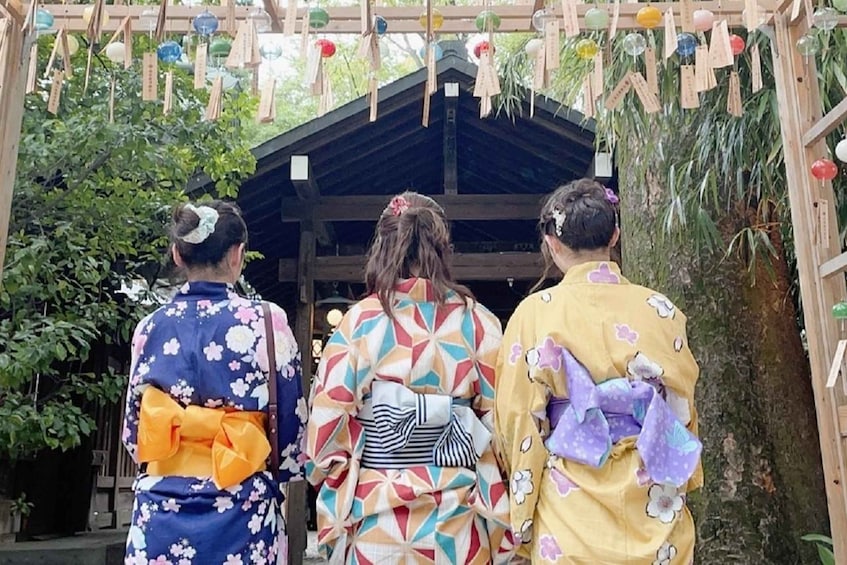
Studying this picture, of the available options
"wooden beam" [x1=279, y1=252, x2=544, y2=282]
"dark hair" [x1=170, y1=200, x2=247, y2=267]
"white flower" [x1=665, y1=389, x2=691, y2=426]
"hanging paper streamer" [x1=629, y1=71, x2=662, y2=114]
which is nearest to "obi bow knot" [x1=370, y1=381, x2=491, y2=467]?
"white flower" [x1=665, y1=389, x2=691, y2=426]

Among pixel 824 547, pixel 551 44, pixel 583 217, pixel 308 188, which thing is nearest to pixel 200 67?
pixel 551 44

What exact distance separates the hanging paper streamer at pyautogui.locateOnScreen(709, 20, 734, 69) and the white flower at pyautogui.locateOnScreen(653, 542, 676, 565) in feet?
4.61

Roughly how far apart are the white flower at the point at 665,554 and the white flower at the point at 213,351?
1282 mm

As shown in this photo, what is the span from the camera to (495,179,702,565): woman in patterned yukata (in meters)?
2.02

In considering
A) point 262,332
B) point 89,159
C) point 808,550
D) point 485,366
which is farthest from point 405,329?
point 89,159

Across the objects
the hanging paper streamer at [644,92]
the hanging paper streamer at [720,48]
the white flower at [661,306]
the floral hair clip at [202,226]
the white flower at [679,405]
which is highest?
the hanging paper streamer at [720,48]

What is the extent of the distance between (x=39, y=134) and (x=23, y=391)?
8.98 ft

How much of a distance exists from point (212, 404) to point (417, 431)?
0.58 m

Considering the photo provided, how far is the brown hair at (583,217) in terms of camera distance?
2.28 metres

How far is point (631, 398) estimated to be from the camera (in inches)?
81.8

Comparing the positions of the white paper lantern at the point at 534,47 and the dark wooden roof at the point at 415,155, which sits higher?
the dark wooden roof at the point at 415,155

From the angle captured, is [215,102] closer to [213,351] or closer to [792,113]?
[213,351]

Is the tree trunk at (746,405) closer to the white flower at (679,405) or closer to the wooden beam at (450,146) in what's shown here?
the white flower at (679,405)

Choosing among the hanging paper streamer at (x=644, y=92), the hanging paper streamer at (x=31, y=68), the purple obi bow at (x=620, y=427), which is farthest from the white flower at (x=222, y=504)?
the hanging paper streamer at (x=644, y=92)
